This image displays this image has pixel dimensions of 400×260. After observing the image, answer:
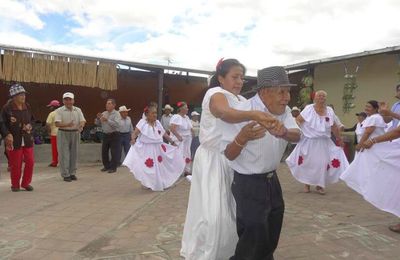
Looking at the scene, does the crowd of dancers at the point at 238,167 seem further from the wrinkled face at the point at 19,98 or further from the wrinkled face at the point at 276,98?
the wrinkled face at the point at 19,98

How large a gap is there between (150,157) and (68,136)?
2281 mm

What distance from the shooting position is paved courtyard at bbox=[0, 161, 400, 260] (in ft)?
14.6

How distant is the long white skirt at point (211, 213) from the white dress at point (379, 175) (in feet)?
9.29

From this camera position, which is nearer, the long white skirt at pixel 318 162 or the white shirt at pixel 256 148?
the white shirt at pixel 256 148

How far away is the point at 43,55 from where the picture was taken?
488 inches

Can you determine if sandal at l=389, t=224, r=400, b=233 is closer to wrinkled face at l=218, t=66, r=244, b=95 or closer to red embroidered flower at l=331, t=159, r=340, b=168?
red embroidered flower at l=331, t=159, r=340, b=168

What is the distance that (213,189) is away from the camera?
3428 millimetres

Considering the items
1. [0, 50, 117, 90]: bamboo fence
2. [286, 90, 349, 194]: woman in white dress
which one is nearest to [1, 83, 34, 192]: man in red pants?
[0, 50, 117, 90]: bamboo fence

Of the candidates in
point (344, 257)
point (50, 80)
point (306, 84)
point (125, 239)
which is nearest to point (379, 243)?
point (344, 257)

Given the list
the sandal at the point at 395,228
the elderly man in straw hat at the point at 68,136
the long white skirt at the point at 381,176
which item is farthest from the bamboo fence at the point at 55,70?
the sandal at the point at 395,228

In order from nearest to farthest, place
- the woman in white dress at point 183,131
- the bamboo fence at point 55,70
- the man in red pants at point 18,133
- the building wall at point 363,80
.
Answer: the man in red pants at point 18,133 → the woman in white dress at point 183,131 → the bamboo fence at point 55,70 → the building wall at point 363,80

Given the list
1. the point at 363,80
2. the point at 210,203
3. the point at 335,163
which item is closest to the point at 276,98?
the point at 210,203

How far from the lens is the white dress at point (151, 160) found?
27.6ft

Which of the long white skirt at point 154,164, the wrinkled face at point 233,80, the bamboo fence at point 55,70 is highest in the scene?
the bamboo fence at point 55,70
